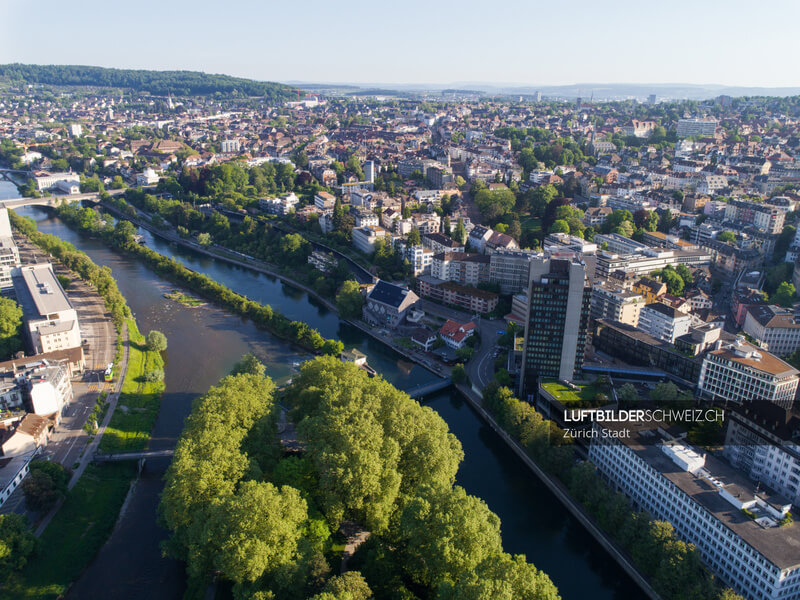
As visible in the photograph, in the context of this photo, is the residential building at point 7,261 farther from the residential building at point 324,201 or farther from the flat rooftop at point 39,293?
the residential building at point 324,201

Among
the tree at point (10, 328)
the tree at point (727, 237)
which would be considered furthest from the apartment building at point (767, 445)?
the tree at point (10, 328)

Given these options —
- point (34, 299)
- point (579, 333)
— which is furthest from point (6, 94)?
point (579, 333)

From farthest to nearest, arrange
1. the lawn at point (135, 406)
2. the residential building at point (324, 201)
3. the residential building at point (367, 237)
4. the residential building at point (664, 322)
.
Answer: the residential building at point (324, 201) < the residential building at point (367, 237) < the residential building at point (664, 322) < the lawn at point (135, 406)

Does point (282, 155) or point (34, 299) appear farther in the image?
point (282, 155)

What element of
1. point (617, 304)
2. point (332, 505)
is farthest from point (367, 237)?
point (332, 505)

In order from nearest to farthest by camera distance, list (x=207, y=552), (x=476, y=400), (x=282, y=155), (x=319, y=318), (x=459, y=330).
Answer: (x=207, y=552)
(x=476, y=400)
(x=459, y=330)
(x=319, y=318)
(x=282, y=155)

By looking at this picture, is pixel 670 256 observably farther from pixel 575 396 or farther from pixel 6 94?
pixel 6 94
